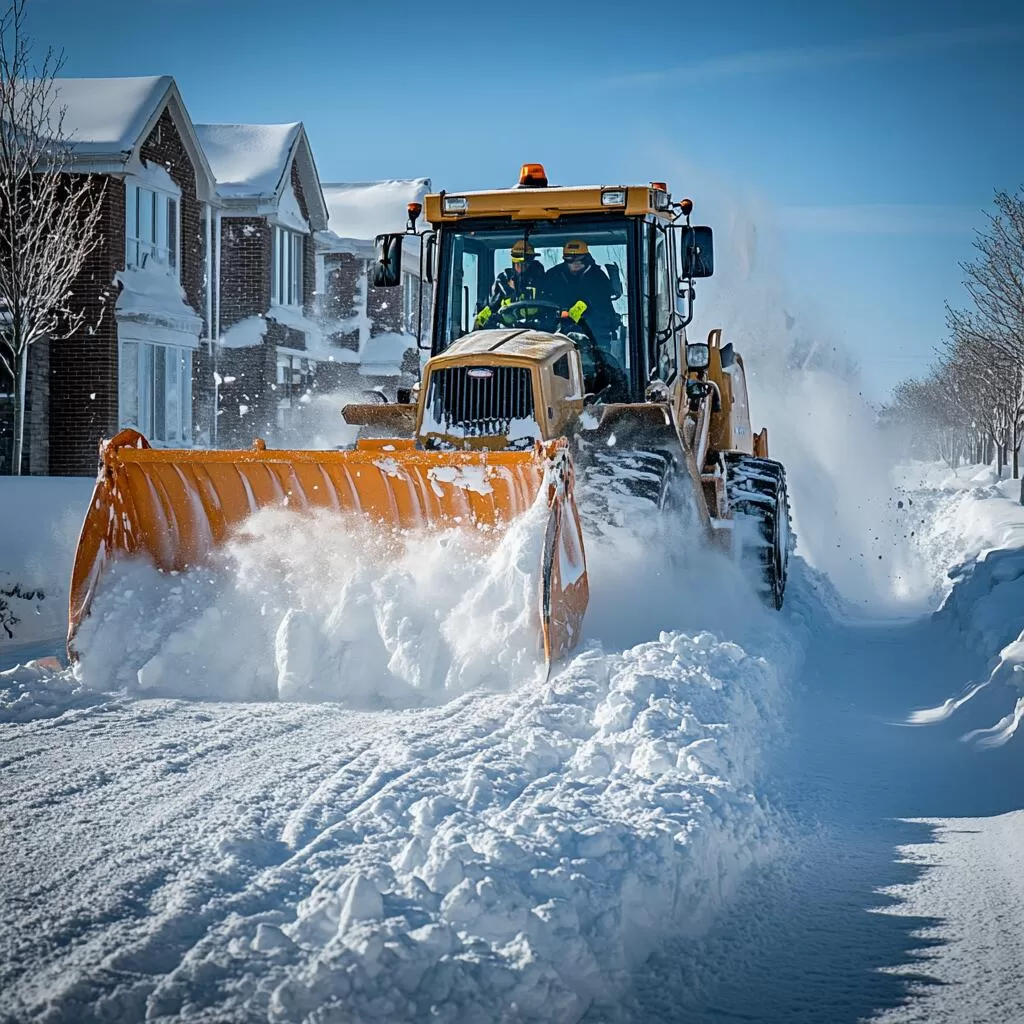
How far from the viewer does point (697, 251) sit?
793cm

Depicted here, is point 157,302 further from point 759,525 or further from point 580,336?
point 759,525

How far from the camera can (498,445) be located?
6.98 metres

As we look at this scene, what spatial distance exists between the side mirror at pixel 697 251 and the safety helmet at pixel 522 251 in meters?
1.06

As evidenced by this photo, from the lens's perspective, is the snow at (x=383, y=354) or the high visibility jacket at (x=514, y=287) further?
the snow at (x=383, y=354)

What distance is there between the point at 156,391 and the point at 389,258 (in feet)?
47.1

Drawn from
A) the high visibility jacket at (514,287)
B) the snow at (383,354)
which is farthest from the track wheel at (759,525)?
the snow at (383,354)

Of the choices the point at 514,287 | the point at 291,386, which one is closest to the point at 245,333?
the point at 291,386

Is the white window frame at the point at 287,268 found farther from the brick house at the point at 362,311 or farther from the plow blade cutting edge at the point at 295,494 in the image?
the plow blade cutting edge at the point at 295,494

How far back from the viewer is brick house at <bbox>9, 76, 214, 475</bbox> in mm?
19359

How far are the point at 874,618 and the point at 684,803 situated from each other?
6793 mm

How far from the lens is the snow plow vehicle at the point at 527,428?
6.29 meters

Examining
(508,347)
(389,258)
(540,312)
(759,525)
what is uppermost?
Result: (389,258)

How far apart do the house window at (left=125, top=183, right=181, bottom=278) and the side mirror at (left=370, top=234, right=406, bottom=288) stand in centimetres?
1362

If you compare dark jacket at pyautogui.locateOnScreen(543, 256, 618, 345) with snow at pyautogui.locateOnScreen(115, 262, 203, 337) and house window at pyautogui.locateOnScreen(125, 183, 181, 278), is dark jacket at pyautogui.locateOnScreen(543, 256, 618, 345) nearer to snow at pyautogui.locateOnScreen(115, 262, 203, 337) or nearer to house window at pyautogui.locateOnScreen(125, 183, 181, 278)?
snow at pyautogui.locateOnScreen(115, 262, 203, 337)
